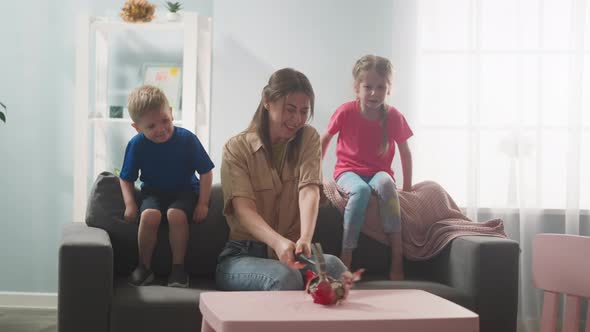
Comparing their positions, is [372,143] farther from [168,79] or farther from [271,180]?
[168,79]

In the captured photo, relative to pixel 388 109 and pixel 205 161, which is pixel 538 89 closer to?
pixel 388 109

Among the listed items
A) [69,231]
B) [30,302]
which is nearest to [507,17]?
[69,231]

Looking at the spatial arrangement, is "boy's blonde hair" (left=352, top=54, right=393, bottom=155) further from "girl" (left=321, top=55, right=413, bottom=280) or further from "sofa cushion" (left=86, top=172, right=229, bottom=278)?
"sofa cushion" (left=86, top=172, right=229, bottom=278)

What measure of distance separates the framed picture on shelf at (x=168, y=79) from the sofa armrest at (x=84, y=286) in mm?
1700

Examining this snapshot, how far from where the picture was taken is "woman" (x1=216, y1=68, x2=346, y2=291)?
94.3 inches

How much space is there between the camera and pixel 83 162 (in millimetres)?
3859

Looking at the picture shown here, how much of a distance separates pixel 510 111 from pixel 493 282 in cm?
152

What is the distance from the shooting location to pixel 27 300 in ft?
13.9

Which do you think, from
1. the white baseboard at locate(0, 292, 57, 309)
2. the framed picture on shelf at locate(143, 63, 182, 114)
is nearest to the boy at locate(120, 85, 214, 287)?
the framed picture on shelf at locate(143, 63, 182, 114)

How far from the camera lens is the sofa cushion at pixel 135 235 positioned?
8.87ft

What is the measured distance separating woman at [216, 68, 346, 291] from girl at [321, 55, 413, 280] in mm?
375

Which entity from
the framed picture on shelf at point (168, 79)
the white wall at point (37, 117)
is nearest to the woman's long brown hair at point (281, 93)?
the framed picture on shelf at point (168, 79)

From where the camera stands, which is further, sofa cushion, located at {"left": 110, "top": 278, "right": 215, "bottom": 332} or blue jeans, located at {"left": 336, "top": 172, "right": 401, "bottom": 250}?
blue jeans, located at {"left": 336, "top": 172, "right": 401, "bottom": 250}

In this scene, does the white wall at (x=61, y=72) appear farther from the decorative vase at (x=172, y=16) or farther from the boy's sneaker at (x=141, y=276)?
the boy's sneaker at (x=141, y=276)
